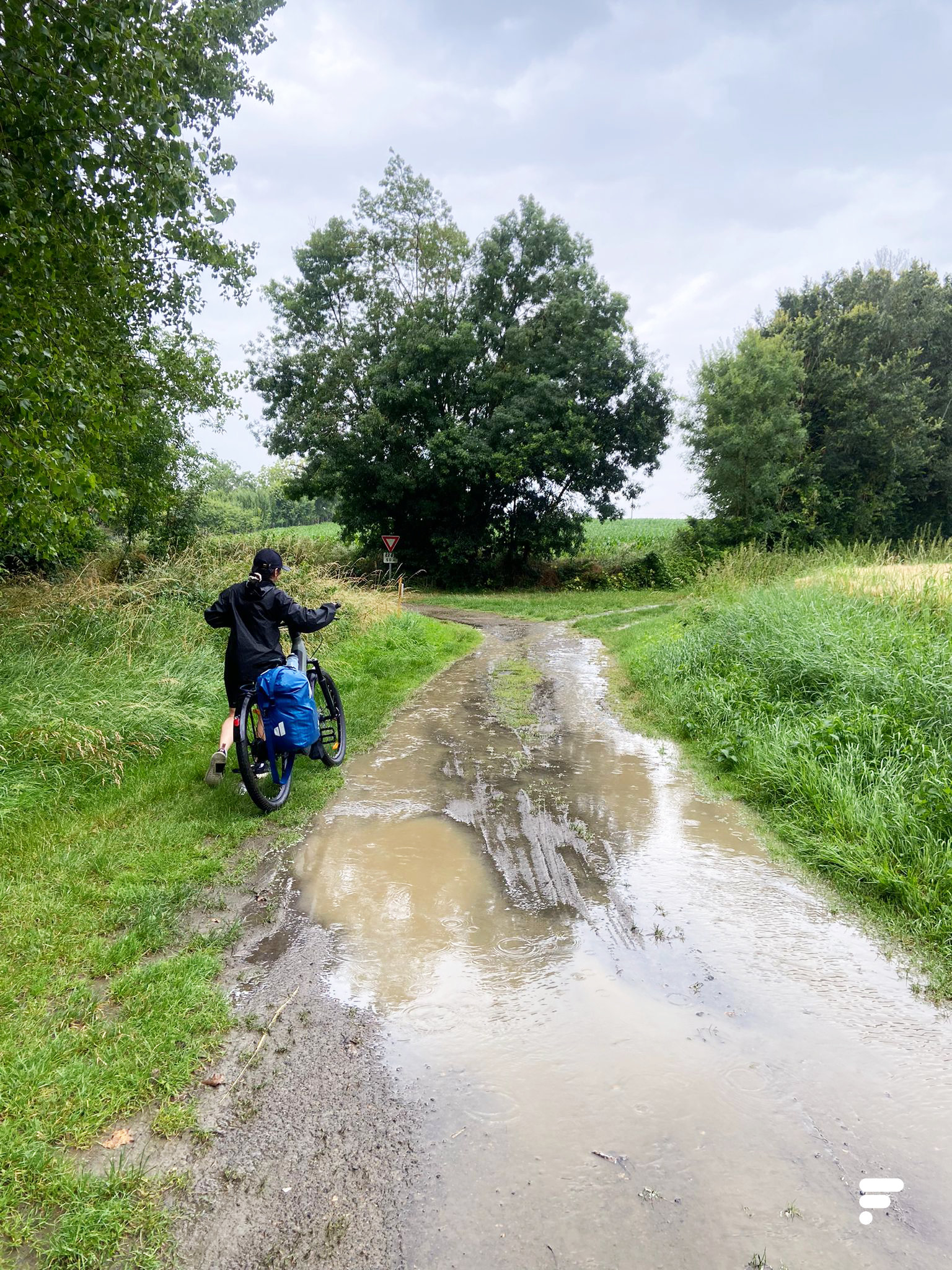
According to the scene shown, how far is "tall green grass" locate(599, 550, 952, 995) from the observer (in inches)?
172

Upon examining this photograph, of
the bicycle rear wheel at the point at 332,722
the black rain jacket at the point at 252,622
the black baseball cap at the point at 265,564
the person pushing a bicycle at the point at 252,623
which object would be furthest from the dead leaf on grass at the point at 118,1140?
the bicycle rear wheel at the point at 332,722

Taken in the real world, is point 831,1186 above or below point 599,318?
below

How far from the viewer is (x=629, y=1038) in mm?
2918

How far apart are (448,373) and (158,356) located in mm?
16309

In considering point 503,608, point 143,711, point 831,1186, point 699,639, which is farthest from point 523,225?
point 831,1186

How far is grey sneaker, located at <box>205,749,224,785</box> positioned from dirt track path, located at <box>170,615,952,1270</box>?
3.01 ft

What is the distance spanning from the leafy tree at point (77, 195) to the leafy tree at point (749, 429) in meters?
22.1

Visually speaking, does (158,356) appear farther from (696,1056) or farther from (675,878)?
(696,1056)

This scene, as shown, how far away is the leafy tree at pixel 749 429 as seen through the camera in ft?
88.3

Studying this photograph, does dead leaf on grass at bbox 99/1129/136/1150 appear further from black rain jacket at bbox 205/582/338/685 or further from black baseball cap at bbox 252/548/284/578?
black baseball cap at bbox 252/548/284/578

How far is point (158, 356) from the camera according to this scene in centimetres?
1236

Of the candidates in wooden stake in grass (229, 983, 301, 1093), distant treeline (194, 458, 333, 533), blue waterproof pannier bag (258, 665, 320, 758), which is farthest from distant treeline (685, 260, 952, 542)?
distant treeline (194, 458, 333, 533)

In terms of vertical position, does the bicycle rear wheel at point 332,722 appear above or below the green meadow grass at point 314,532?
below

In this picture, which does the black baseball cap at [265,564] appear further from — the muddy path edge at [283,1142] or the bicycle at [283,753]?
the muddy path edge at [283,1142]
